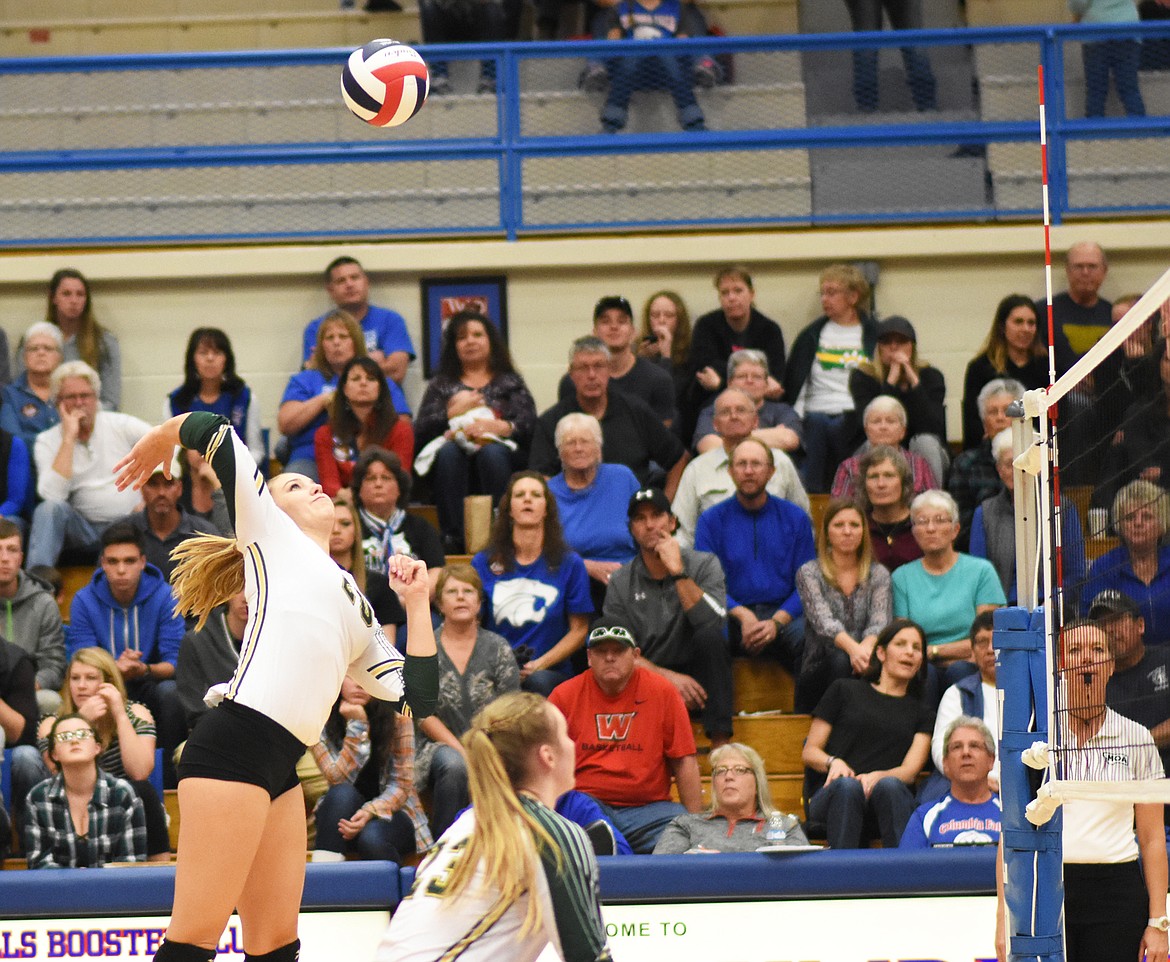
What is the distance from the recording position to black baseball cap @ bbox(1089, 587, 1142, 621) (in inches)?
272

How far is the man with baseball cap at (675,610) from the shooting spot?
28.7ft

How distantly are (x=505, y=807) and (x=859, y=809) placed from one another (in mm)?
4230

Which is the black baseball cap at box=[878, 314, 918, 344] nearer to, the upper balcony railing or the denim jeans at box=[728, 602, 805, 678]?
the upper balcony railing

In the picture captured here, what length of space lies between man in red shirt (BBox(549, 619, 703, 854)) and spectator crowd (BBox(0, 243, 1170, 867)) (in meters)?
0.01

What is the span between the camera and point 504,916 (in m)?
3.90

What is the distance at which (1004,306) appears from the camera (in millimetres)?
11023

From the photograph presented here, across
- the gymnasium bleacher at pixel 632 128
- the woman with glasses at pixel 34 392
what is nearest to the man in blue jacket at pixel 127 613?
the woman with glasses at pixel 34 392

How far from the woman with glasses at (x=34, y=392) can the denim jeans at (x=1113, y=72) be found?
7.59m

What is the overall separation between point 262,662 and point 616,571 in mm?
4236

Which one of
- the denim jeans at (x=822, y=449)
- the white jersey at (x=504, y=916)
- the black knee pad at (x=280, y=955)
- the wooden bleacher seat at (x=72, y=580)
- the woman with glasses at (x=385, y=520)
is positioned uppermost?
the denim jeans at (x=822, y=449)

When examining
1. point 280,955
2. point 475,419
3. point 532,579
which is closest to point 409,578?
point 280,955

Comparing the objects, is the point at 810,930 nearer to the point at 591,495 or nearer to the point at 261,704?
the point at 261,704

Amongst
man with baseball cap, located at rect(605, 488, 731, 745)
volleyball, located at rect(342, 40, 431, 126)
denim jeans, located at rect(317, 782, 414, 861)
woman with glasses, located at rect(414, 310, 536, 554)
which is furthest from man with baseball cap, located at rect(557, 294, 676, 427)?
denim jeans, located at rect(317, 782, 414, 861)

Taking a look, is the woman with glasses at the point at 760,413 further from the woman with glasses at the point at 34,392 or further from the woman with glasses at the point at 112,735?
the woman with glasses at the point at 34,392
